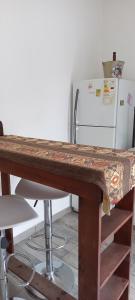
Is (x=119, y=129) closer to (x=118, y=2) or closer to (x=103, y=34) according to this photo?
(x=103, y=34)

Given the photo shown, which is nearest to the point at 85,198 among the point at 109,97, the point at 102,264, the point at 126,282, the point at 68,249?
the point at 102,264

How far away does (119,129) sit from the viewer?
269cm

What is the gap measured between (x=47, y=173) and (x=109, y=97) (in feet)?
5.57

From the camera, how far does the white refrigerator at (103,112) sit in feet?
8.45

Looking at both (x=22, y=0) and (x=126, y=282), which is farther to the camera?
(x=22, y=0)

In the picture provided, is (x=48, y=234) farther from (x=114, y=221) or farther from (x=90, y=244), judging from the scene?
(x=90, y=244)

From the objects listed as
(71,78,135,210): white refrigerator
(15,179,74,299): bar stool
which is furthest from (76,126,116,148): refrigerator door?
(15,179,74,299): bar stool

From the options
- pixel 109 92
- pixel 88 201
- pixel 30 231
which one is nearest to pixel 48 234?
pixel 30 231

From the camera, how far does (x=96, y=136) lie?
9.04 ft

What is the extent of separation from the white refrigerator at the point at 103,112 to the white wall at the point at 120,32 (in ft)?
1.45

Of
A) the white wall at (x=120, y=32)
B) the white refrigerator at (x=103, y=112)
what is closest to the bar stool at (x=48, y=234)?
the white refrigerator at (x=103, y=112)

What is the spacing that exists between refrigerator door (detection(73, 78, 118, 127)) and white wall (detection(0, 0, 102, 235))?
14 cm

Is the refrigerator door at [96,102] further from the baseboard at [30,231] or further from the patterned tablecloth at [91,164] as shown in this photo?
the patterned tablecloth at [91,164]

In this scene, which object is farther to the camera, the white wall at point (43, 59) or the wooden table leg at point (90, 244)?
the white wall at point (43, 59)
